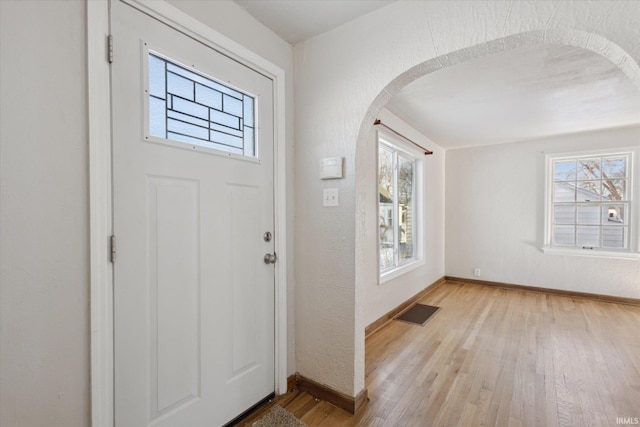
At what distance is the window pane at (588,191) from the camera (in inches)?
159

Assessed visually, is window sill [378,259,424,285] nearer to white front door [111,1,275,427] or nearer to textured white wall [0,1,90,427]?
white front door [111,1,275,427]

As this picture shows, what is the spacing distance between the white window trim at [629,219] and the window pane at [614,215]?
0.07m

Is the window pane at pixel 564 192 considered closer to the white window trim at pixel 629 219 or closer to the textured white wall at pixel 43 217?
the white window trim at pixel 629 219

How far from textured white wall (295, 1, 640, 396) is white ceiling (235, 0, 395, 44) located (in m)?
0.06

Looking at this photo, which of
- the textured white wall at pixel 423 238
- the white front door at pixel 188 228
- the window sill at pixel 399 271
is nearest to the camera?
the white front door at pixel 188 228

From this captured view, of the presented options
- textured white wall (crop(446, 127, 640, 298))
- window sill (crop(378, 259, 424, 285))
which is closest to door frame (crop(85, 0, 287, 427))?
window sill (crop(378, 259, 424, 285))

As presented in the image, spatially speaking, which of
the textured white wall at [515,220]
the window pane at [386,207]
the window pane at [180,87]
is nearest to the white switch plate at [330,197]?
the window pane at [180,87]

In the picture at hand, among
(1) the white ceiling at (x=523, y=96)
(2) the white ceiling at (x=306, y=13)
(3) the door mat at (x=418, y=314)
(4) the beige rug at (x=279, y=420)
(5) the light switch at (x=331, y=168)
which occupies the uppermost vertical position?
(2) the white ceiling at (x=306, y=13)

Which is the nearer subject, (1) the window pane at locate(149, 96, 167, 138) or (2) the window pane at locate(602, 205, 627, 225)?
(1) the window pane at locate(149, 96, 167, 138)

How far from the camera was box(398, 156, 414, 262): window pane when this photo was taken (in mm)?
3831

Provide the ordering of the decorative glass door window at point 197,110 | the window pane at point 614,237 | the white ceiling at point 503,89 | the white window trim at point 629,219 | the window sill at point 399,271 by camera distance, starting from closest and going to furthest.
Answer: the decorative glass door window at point 197,110
the white ceiling at point 503,89
the window sill at point 399,271
the white window trim at point 629,219
the window pane at point 614,237

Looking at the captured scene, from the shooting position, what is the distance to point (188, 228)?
141 cm

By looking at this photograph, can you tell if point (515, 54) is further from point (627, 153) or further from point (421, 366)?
point (627, 153)

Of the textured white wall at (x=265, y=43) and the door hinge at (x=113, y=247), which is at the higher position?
the textured white wall at (x=265, y=43)
